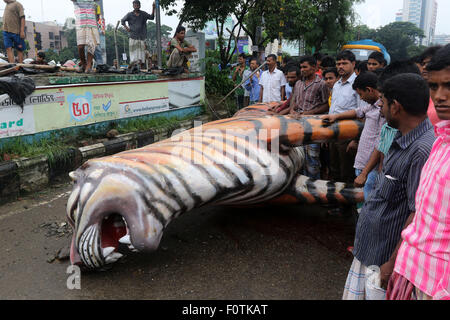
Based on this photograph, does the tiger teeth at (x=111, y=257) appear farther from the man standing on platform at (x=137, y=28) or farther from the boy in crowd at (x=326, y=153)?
the man standing on platform at (x=137, y=28)

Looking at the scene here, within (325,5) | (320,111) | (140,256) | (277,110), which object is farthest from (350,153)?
(325,5)

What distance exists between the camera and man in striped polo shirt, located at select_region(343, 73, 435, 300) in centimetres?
157

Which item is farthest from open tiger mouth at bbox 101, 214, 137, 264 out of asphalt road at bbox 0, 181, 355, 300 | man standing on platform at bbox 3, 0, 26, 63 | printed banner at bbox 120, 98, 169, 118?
man standing on platform at bbox 3, 0, 26, 63

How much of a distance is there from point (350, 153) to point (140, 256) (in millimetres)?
2458

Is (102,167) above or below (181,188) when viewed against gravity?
above

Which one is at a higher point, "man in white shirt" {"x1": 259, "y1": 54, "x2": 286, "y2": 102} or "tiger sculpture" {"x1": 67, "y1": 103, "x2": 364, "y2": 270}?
"man in white shirt" {"x1": 259, "y1": 54, "x2": 286, "y2": 102}

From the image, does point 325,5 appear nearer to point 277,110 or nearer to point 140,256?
point 277,110

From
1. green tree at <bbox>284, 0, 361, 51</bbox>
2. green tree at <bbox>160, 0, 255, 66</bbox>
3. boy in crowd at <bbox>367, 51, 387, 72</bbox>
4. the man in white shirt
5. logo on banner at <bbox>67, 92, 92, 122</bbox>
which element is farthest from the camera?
green tree at <bbox>284, 0, 361, 51</bbox>

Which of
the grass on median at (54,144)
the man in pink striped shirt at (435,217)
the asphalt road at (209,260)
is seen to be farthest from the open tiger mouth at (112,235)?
the grass on median at (54,144)

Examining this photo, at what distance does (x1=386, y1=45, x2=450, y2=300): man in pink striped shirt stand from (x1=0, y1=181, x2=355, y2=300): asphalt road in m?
1.21

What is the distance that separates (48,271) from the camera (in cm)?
279

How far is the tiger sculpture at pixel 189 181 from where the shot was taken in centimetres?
245

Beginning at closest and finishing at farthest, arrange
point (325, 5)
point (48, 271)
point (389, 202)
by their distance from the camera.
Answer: point (389, 202)
point (48, 271)
point (325, 5)

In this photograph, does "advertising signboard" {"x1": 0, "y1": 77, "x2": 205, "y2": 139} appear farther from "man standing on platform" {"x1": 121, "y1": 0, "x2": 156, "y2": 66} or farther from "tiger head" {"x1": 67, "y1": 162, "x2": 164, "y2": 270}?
"tiger head" {"x1": 67, "y1": 162, "x2": 164, "y2": 270}
